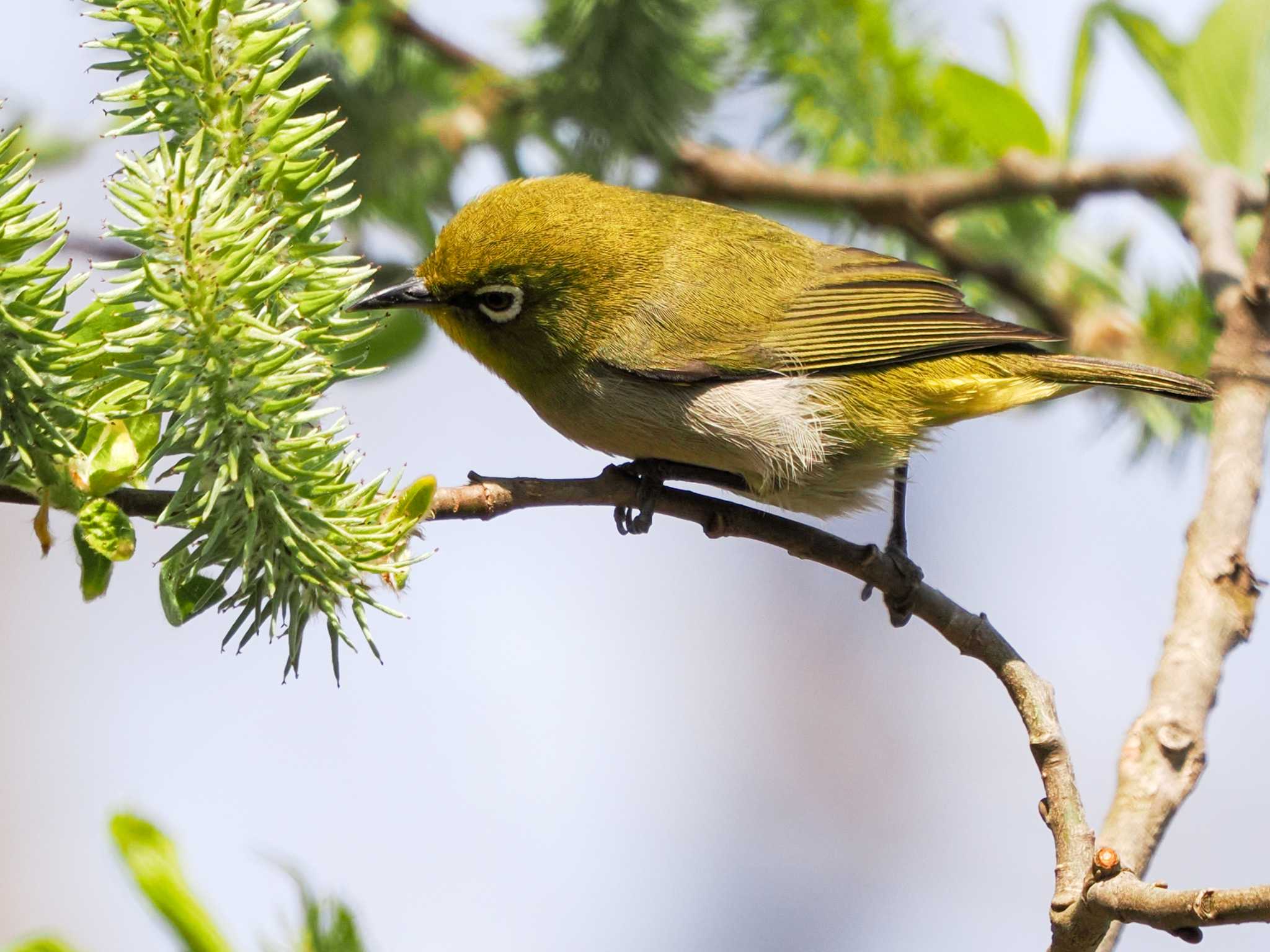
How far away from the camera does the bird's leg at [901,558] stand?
2.66 m

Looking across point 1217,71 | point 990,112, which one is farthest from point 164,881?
point 1217,71

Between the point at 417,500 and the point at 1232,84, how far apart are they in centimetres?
289

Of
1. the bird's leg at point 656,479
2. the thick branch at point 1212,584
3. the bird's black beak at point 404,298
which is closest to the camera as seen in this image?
the thick branch at point 1212,584

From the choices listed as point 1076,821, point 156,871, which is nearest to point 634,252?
point 1076,821

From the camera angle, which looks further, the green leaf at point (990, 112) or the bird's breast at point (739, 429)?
the green leaf at point (990, 112)

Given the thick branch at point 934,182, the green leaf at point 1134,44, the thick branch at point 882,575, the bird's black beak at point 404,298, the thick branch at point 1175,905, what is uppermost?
the green leaf at point 1134,44

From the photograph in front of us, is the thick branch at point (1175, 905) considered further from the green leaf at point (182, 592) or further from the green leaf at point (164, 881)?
the green leaf at point (182, 592)

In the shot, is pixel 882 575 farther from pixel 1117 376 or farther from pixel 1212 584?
pixel 1117 376

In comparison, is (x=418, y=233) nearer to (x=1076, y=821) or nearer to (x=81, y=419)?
(x=81, y=419)

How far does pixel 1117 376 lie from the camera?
11.1 feet

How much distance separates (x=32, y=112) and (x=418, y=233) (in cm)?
110

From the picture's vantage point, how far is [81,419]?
1.53 metres

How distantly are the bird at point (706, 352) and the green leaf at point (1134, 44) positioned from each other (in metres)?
0.77

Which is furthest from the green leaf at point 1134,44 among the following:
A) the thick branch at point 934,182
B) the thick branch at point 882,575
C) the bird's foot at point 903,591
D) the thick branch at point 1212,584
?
the thick branch at point 882,575
